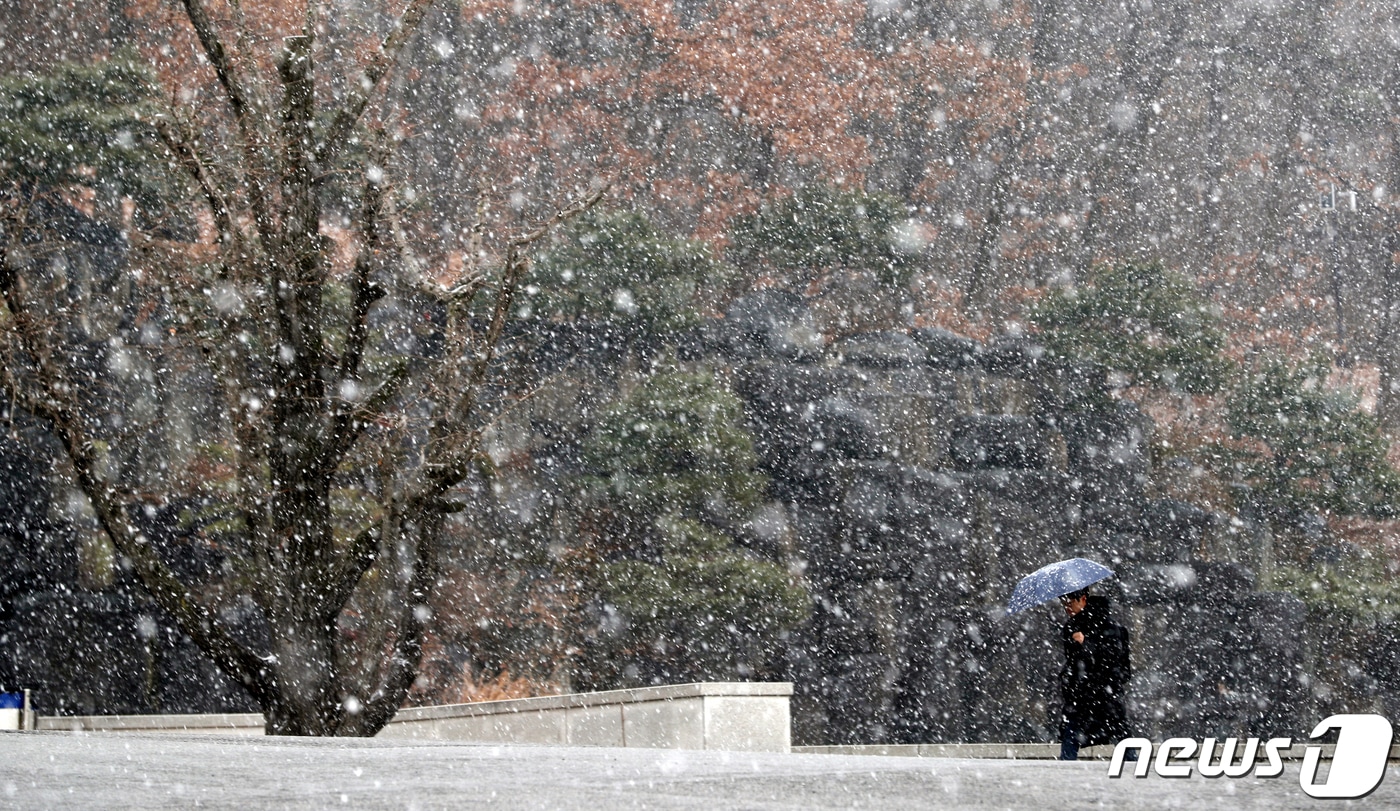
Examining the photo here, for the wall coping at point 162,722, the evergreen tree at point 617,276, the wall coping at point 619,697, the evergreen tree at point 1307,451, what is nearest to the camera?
the wall coping at point 619,697

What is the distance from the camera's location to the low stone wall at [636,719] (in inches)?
359

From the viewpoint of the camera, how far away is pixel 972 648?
17.8m

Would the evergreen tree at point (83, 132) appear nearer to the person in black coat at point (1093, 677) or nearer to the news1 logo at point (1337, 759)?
the person in black coat at point (1093, 677)

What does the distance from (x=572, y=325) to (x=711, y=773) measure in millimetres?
15052

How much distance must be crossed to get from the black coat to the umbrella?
2.99 ft

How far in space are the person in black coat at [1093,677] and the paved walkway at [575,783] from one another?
9.47 ft

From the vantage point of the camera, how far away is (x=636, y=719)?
962 cm

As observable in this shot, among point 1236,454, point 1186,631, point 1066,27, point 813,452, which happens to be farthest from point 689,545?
point 1066,27

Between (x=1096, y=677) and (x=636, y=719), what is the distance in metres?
3.12

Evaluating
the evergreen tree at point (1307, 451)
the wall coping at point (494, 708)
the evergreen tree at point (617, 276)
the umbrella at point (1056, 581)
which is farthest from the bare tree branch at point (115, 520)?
the evergreen tree at point (1307, 451)

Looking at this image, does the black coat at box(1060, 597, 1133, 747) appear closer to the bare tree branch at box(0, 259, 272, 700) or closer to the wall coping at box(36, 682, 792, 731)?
the wall coping at box(36, 682, 792, 731)

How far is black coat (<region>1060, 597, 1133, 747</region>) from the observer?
25.8 feet

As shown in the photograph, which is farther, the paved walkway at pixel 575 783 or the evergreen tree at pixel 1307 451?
the evergreen tree at pixel 1307 451

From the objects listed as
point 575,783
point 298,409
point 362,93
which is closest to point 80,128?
point 362,93
